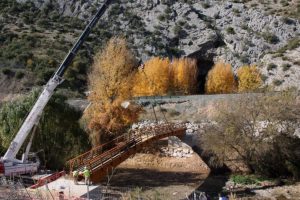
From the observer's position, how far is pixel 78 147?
32625 mm

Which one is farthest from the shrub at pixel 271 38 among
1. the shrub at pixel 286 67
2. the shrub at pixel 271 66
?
the shrub at pixel 286 67

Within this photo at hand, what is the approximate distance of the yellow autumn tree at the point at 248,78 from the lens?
63.5 metres

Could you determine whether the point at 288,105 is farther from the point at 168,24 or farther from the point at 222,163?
the point at 168,24

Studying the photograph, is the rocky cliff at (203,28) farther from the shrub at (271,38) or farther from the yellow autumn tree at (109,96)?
the yellow autumn tree at (109,96)

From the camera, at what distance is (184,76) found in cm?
6788

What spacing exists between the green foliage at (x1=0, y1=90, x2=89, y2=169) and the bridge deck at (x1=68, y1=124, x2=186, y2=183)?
1942mm

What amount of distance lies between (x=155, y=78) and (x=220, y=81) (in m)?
8.91

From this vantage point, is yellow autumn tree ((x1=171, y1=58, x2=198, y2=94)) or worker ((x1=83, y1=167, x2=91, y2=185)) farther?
yellow autumn tree ((x1=171, y1=58, x2=198, y2=94))

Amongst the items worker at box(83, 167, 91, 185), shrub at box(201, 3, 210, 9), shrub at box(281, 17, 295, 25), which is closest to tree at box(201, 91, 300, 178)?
worker at box(83, 167, 91, 185)

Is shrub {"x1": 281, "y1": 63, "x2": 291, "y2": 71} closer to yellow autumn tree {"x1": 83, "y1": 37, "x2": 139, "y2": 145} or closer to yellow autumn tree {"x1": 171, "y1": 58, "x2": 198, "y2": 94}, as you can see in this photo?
yellow autumn tree {"x1": 171, "y1": 58, "x2": 198, "y2": 94}

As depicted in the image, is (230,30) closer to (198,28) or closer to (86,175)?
(198,28)

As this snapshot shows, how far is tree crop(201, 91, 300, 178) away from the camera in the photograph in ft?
102

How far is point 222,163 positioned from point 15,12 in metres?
61.7

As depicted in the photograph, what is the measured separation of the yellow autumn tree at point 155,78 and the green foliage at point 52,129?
94.2ft
